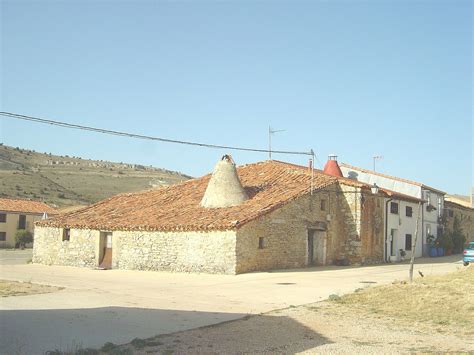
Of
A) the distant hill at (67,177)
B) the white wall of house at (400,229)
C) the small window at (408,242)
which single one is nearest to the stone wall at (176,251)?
the white wall of house at (400,229)

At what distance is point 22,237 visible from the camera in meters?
54.5

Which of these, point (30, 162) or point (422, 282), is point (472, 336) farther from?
point (30, 162)

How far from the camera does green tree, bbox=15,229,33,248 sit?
54.4 m

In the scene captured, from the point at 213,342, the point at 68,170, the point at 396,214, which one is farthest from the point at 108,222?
the point at 68,170

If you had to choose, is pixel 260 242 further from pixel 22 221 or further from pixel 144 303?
pixel 22 221

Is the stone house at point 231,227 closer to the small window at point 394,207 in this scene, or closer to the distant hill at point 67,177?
the small window at point 394,207

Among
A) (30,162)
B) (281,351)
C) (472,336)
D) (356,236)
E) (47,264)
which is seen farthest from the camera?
(30,162)

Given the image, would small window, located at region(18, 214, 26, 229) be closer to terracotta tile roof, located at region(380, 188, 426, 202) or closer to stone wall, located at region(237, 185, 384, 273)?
stone wall, located at region(237, 185, 384, 273)

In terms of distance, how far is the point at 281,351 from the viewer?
8242mm

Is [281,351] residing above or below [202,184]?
below

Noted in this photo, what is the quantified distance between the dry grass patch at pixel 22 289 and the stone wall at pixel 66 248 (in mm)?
10165

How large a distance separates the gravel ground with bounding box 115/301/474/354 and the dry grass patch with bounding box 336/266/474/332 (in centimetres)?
72

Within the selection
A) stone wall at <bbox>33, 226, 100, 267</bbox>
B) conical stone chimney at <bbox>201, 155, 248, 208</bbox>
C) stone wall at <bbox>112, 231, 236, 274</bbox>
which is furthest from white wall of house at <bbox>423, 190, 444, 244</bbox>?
stone wall at <bbox>33, 226, 100, 267</bbox>

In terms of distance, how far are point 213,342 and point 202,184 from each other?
2264 centimetres
